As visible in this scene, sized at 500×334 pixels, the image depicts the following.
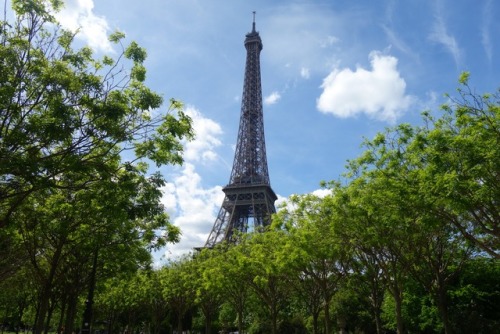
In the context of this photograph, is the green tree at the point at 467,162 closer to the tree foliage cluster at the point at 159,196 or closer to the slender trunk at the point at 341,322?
the tree foliage cluster at the point at 159,196

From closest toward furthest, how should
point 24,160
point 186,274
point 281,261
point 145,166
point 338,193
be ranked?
1. point 24,160
2. point 145,166
3. point 338,193
4. point 281,261
5. point 186,274

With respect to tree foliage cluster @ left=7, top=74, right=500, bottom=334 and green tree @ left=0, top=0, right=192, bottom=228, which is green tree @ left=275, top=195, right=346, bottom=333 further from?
green tree @ left=0, top=0, right=192, bottom=228

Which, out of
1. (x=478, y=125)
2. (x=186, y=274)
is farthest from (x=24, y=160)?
(x=186, y=274)

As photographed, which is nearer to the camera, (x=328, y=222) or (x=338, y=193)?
(x=338, y=193)

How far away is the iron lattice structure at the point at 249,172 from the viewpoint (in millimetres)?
70438

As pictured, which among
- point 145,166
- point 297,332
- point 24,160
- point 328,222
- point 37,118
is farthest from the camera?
point 297,332

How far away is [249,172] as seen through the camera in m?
78.1

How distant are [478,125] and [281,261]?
14216 mm

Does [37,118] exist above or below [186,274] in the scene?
below

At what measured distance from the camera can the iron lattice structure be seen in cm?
7044

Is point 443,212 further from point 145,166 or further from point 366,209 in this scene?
point 145,166

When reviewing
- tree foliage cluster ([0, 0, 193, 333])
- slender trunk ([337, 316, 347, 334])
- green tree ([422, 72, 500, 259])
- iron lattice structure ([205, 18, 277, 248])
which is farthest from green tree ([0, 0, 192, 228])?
iron lattice structure ([205, 18, 277, 248])

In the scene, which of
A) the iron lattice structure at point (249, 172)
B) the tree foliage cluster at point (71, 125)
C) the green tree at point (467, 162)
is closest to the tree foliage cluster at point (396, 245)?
the green tree at point (467, 162)

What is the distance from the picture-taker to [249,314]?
5875cm
